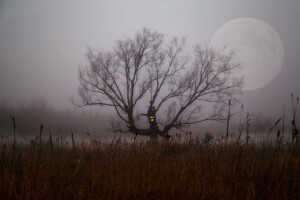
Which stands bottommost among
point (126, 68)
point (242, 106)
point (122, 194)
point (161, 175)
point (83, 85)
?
point (122, 194)

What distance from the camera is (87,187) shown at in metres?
4.78

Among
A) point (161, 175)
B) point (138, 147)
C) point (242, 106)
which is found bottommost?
point (161, 175)

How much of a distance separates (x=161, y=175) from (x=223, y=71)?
17772mm

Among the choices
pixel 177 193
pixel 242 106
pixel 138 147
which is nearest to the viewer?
pixel 242 106

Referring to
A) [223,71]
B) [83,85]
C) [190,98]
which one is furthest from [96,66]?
[223,71]

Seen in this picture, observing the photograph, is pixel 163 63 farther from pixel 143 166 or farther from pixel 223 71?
pixel 143 166

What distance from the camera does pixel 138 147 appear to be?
5.50m

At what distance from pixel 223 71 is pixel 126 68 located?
26.6 feet

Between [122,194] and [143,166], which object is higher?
[143,166]

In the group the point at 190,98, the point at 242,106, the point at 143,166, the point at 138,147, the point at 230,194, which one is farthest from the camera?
the point at 190,98

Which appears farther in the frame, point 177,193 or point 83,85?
point 83,85

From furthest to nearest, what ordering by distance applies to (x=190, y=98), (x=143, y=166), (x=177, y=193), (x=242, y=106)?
(x=190, y=98) < (x=143, y=166) < (x=177, y=193) < (x=242, y=106)

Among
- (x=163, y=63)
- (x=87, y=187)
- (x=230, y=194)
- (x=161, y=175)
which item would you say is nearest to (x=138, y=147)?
(x=161, y=175)

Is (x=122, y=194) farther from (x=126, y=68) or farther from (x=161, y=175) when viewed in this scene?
(x=126, y=68)
